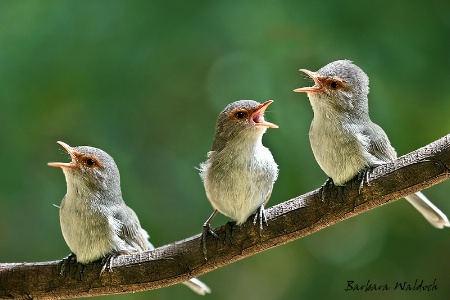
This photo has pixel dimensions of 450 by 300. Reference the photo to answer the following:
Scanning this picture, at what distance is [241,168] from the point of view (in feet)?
6.61

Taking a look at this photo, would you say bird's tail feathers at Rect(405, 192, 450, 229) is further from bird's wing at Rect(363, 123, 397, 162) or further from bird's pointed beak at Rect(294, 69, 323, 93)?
bird's pointed beak at Rect(294, 69, 323, 93)

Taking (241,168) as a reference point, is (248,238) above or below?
below

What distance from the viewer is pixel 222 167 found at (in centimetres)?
204

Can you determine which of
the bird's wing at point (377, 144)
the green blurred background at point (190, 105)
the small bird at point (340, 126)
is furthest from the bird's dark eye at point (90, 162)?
the green blurred background at point (190, 105)

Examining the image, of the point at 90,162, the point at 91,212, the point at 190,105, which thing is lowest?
the point at 91,212

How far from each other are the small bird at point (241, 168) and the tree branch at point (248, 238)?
0.07 meters

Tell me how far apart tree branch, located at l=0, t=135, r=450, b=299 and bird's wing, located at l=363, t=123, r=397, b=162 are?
2.7 inches

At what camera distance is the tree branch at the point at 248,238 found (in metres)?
1.95

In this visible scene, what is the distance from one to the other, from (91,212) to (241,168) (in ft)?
1.70

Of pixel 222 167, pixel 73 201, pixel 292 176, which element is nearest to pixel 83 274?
pixel 73 201

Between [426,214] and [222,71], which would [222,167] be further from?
[222,71]

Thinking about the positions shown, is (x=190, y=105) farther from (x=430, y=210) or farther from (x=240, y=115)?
(x=430, y=210)

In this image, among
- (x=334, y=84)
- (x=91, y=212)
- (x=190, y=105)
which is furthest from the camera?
(x=190, y=105)

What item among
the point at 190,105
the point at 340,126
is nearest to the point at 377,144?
the point at 340,126
